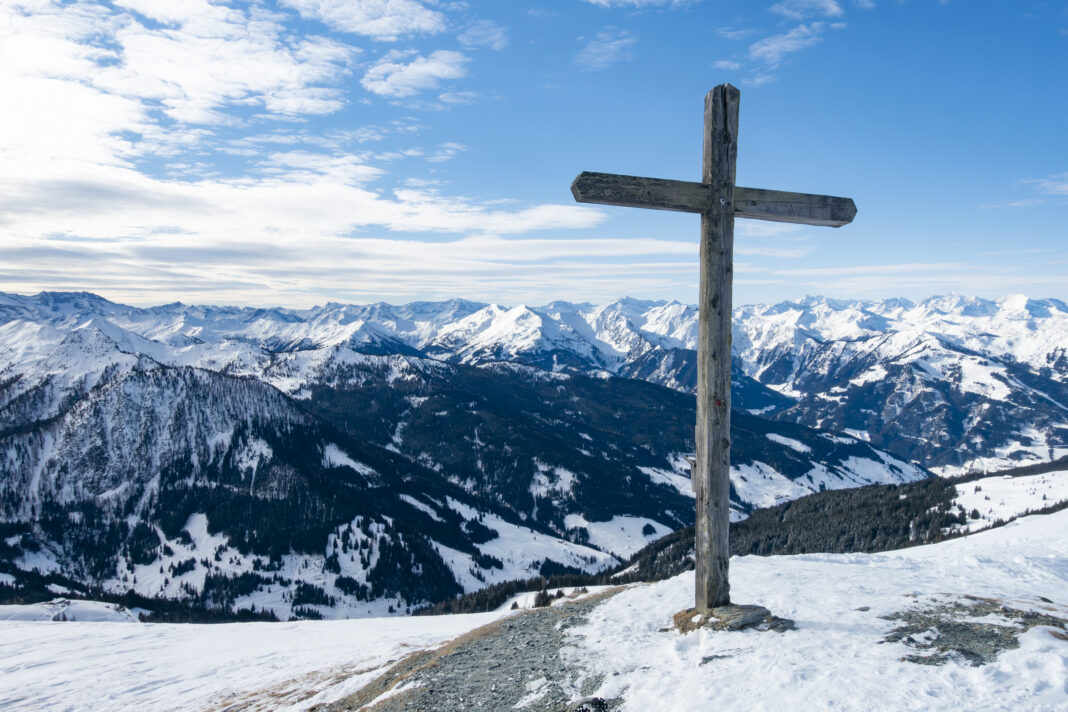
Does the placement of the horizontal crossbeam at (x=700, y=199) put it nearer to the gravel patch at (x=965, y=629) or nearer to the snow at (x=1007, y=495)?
the gravel patch at (x=965, y=629)

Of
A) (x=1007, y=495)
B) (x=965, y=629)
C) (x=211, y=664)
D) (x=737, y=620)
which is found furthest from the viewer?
(x=1007, y=495)

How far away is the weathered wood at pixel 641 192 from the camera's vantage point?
36.2ft

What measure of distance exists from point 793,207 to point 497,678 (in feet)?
41.8

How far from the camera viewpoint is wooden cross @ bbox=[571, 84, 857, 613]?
11.8 metres

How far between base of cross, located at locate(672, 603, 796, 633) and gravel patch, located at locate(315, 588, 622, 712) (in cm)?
270

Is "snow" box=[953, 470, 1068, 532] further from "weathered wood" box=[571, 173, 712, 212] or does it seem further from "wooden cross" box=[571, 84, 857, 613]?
"weathered wood" box=[571, 173, 712, 212]

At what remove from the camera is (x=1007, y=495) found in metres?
122

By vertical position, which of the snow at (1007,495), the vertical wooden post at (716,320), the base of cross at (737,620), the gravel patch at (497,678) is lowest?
the snow at (1007,495)

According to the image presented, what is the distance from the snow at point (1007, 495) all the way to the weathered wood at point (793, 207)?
117 metres

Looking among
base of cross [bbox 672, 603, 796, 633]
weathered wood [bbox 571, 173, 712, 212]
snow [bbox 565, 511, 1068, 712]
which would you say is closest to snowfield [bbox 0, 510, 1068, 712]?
snow [bbox 565, 511, 1068, 712]

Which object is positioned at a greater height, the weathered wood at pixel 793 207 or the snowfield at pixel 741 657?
the weathered wood at pixel 793 207

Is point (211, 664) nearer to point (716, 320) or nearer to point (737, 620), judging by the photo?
point (737, 620)

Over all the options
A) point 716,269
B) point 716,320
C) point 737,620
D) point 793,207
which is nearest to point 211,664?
point 737,620

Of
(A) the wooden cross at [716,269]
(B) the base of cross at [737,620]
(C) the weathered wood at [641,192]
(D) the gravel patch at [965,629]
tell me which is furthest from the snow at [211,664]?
(C) the weathered wood at [641,192]
